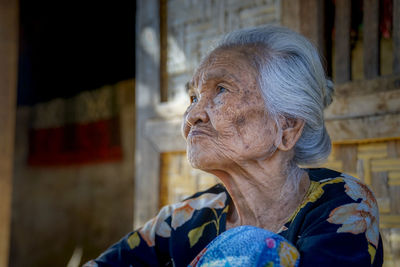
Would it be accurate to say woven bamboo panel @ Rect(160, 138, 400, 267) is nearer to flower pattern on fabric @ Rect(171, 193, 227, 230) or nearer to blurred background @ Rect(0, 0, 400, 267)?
blurred background @ Rect(0, 0, 400, 267)

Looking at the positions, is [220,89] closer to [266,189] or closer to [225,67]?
[225,67]

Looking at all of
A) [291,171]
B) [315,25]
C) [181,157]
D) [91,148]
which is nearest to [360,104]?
[315,25]

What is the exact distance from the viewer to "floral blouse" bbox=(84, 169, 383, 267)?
47.7 inches

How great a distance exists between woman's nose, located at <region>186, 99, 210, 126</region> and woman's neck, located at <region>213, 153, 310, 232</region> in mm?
210

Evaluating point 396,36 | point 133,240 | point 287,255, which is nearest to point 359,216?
point 287,255

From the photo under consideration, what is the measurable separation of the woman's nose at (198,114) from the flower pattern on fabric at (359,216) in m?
0.57

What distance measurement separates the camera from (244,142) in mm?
1564

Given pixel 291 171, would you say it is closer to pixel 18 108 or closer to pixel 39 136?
pixel 39 136

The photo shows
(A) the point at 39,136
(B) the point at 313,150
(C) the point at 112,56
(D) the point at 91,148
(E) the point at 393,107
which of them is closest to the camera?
(B) the point at 313,150

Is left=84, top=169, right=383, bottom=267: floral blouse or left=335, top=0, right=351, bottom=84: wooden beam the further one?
left=335, top=0, right=351, bottom=84: wooden beam

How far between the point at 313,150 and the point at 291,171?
0.15 meters

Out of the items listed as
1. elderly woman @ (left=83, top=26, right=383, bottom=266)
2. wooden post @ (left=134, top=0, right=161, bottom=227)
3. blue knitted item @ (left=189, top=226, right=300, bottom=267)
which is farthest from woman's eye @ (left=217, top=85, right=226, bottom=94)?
wooden post @ (left=134, top=0, right=161, bottom=227)

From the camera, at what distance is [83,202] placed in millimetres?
6367

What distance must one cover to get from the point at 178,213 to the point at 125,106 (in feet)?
13.8
